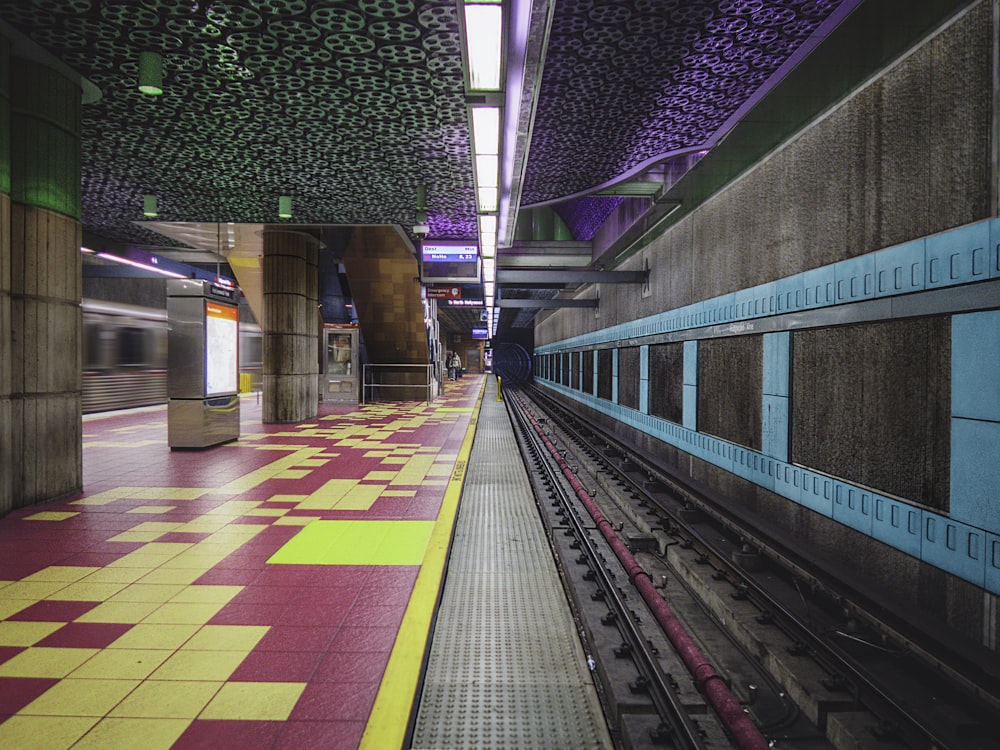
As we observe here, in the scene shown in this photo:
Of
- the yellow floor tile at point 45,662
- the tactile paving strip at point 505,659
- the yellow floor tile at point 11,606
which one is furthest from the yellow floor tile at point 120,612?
the tactile paving strip at point 505,659

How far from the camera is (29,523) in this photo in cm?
456

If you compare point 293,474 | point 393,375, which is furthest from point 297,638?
point 393,375

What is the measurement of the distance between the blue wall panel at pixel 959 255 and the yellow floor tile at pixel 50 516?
7291mm

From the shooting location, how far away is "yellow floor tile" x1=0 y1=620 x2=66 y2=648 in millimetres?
2660

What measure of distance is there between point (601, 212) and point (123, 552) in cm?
1359

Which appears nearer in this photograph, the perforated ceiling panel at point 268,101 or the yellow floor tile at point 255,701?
the yellow floor tile at point 255,701

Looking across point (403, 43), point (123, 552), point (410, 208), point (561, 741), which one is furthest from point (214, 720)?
point (410, 208)

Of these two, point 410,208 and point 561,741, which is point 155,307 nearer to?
point 410,208

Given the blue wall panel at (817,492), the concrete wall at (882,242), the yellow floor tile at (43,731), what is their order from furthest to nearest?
the blue wall panel at (817,492) → the concrete wall at (882,242) → the yellow floor tile at (43,731)

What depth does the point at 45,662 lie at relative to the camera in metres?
2.49

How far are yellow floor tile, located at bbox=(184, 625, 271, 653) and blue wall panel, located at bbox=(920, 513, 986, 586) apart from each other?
4.11 meters

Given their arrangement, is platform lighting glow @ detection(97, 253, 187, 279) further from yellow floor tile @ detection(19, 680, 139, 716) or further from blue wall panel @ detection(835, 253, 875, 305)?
blue wall panel @ detection(835, 253, 875, 305)

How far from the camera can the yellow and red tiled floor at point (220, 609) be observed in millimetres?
2123

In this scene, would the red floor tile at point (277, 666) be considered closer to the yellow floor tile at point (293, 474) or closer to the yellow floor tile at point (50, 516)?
the yellow floor tile at point (50, 516)
